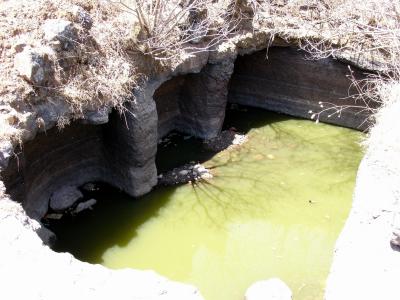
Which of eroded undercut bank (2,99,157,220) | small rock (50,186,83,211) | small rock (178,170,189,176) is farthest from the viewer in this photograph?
small rock (178,170,189,176)

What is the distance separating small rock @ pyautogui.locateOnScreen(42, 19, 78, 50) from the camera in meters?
6.20

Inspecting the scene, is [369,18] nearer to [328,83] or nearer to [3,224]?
[328,83]

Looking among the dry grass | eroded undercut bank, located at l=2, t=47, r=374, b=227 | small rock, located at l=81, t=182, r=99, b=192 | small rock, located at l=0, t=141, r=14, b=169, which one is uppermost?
the dry grass

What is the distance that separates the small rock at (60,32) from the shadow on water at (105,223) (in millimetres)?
2460

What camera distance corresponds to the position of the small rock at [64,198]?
24.0 ft

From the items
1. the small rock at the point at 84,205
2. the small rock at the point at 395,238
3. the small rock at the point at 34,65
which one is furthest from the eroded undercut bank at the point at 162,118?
the small rock at the point at 395,238

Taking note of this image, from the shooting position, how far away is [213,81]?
867cm

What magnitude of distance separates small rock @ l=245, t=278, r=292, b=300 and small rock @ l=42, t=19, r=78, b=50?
382cm

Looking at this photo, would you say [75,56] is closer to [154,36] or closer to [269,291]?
[154,36]

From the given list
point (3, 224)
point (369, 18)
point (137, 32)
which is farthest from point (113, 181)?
point (369, 18)

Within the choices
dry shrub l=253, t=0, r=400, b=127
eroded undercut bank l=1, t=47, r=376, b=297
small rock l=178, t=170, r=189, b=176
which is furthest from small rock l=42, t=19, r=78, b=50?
dry shrub l=253, t=0, r=400, b=127

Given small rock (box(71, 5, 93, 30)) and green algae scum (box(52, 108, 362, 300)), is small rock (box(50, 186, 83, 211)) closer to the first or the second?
green algae scum (box(52, 108, 362, 300))

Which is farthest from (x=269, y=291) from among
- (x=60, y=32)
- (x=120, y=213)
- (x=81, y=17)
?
(x=81, y=17)

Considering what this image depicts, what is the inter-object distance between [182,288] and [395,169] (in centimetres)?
277
